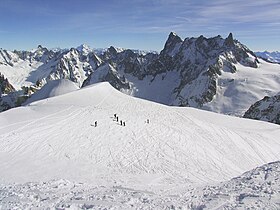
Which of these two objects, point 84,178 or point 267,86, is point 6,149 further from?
point 267,86

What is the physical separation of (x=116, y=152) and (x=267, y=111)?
80.9m

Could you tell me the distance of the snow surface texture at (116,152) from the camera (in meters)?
14.0

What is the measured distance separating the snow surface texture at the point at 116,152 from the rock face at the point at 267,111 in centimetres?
4928

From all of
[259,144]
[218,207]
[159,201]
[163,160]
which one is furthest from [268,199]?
[259,144]

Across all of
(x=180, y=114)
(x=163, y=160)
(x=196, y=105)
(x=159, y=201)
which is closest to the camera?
(x=159, y=201)

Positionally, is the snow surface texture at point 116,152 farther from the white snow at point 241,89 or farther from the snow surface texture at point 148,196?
the white snow at point 241,89

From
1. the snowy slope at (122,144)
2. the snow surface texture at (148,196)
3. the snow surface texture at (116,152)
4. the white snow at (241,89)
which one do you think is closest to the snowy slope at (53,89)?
the snow surface texture at (116,152)

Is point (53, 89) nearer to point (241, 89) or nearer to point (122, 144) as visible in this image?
point (122, 144)

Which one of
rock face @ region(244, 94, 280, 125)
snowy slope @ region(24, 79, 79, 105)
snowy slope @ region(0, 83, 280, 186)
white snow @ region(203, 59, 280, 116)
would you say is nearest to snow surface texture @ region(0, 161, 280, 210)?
snowy slope @ region(0, 83, 280, 186)

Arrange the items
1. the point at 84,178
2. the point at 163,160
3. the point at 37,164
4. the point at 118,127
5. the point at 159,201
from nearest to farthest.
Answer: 1. the point at 159,201
2. the point at 84,178
3. the point at 37,164
4. the point at 163,160
5. the point at 118,127

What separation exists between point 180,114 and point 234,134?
823 centimetres

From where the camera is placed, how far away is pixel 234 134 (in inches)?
1384

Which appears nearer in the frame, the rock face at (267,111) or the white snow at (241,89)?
the rock face at (267,111)

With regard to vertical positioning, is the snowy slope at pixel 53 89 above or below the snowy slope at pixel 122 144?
above
